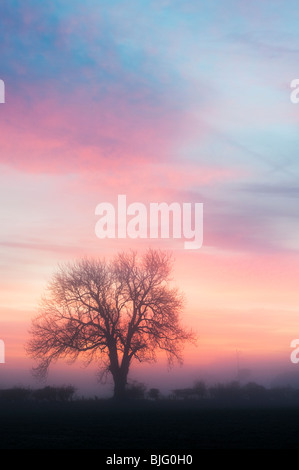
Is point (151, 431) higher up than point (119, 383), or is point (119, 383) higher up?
point (151, 431)

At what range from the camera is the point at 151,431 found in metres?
20.3

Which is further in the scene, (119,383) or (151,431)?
(119,383)

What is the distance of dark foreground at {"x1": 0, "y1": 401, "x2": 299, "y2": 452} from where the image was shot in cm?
1706

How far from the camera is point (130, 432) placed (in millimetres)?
20203

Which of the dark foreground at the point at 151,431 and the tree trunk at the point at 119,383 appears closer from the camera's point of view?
the dark foreground at the point at 151,431

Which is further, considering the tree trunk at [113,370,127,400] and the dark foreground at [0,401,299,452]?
the tree trunk at [113,370,127,400]

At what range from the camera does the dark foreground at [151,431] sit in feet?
56.0

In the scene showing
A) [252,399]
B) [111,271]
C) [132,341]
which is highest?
[111,271]

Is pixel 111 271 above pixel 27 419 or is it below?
above

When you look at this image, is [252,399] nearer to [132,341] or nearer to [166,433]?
[132,341]
